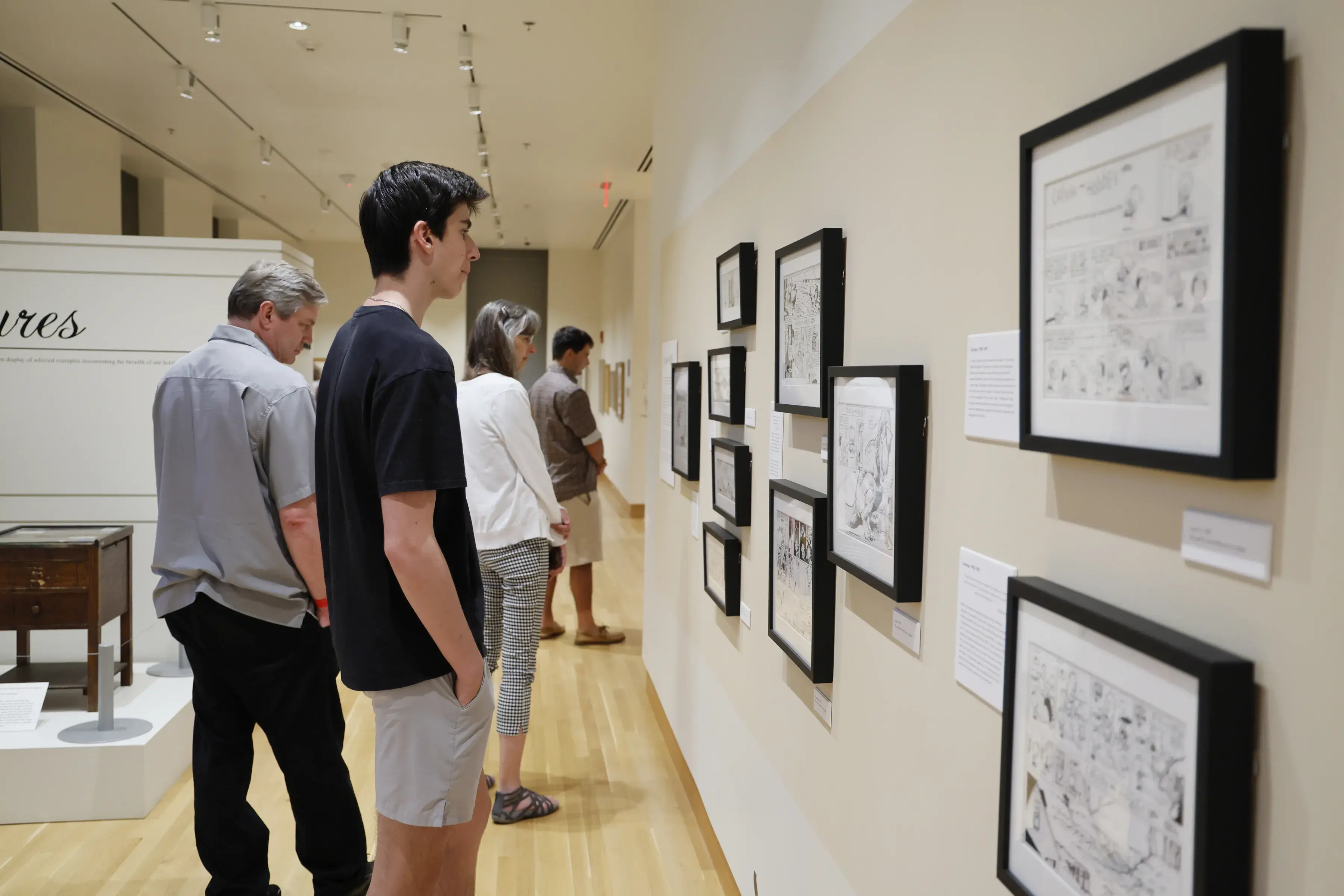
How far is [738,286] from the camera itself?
110 inches

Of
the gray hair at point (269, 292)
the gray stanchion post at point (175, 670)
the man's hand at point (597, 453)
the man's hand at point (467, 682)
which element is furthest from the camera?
the man's hand at point (597, 453)

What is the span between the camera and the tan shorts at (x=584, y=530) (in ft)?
18.7

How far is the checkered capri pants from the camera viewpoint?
3.50m

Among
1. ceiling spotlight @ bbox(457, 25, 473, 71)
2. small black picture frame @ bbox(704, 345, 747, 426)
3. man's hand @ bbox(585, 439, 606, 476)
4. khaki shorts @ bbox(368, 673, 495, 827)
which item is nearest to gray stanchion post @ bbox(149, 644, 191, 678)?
man's hand @ bbox(585, 439, 606, 476)

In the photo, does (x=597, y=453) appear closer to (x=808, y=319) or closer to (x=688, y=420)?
(x=688, y=420)

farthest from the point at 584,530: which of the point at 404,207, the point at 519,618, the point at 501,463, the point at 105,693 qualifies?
the point at 404,207

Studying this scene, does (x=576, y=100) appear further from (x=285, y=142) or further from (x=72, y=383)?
(x=72, y=383)

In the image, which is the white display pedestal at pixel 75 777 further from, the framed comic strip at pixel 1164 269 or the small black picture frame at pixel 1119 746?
the framed comic strip at pixel 1164 269

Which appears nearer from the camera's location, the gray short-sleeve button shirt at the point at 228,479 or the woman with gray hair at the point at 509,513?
the gray short-sleeve button shirt at the point at 228,479

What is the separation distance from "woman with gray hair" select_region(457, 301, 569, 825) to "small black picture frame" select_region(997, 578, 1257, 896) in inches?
95.2

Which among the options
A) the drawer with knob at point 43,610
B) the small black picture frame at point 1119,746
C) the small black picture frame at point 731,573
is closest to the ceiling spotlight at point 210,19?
the drawer with knob at point 43,610

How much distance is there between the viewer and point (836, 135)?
2066mm

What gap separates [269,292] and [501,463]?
1.03m

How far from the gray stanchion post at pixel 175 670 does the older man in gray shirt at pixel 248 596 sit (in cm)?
195
